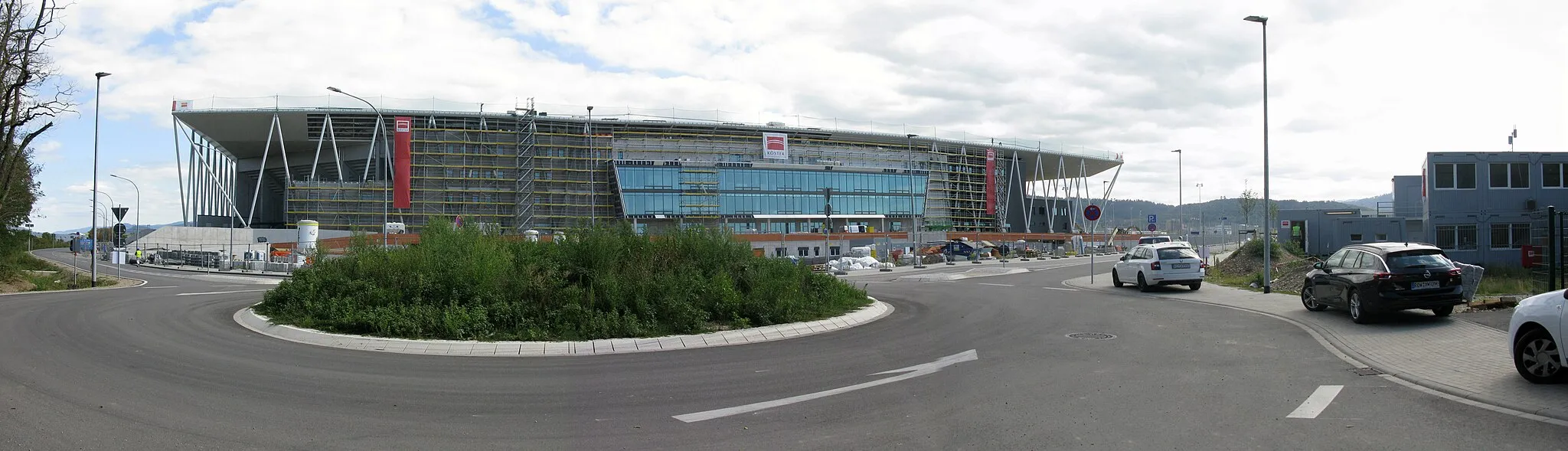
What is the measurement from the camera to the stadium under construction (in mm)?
74562

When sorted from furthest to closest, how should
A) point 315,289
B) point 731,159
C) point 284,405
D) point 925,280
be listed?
point 731,159 < point 925,280 < point 315,289 < point 284,405

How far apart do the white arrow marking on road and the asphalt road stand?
0.13 m

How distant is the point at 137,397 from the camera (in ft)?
24.5

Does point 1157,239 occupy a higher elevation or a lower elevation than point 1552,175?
lower

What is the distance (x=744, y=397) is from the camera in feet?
25.6

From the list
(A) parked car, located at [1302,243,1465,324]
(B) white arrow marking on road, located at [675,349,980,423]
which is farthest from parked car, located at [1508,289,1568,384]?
(B) white arrow marking on road, located at [675,349,980,423]

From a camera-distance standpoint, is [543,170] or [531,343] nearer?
[531,343]

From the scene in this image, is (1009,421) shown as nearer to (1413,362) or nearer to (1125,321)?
(1413,362)

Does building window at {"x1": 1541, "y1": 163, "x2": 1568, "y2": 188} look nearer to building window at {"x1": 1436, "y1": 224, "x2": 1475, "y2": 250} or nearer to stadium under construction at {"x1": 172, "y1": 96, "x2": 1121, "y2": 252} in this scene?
building window at {"x1": 1436, "y1": 224, "x2": 1475, "y2": 250}

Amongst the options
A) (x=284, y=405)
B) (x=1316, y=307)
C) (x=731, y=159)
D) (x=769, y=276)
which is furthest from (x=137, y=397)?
(x=731, y=159)

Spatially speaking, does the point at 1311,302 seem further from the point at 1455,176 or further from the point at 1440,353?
the point at 1455,176

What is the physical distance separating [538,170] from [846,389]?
75.6 metres

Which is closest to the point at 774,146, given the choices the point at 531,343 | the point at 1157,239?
the point at 1157,239

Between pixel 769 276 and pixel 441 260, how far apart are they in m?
5.86
